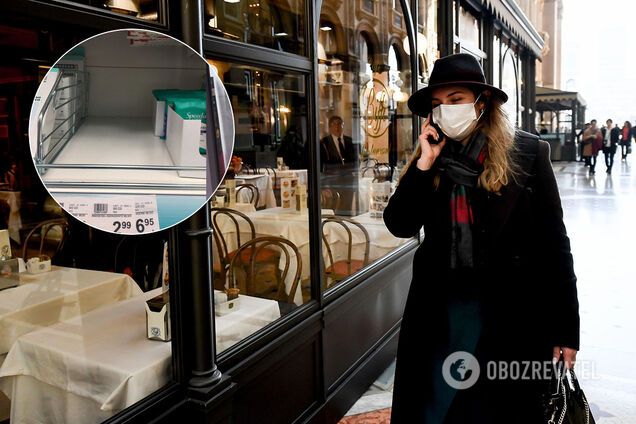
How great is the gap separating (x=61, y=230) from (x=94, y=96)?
69cm

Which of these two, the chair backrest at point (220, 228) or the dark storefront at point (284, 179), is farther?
the chair backrest at point (220, 228)

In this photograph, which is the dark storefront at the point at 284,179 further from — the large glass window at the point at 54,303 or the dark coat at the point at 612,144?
the dark coat at the point at 612,144

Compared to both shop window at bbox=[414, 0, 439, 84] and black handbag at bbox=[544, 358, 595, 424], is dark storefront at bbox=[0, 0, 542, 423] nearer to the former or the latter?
shop window at bbox=[414, 0, 439, 84]

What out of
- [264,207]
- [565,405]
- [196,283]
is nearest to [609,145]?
[264,207]

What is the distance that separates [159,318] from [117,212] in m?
0.65

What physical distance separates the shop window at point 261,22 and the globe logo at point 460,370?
164cm

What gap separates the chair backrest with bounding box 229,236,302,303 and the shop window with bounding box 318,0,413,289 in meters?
0.22

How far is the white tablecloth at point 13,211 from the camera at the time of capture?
79.6 inches

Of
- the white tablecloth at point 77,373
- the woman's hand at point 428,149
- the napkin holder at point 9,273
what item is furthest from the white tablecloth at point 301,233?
the woman's hand at point 428,149

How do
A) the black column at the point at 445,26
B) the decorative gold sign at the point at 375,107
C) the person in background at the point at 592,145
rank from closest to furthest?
1. the decorative gold sign at the point at 375,107
2. the black column at the point at 445,26
3. the person in background at the point at 592,145

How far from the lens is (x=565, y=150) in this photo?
27.9m

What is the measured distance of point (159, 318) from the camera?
226cm

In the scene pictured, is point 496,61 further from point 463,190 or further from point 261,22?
point 463,190

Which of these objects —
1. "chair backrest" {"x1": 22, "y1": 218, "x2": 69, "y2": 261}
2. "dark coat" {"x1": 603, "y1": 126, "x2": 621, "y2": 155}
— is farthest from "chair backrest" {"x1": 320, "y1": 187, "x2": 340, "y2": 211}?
"dark coat" {"x1": 603, "y1": 126, "x2": 621, "y2": 155}
